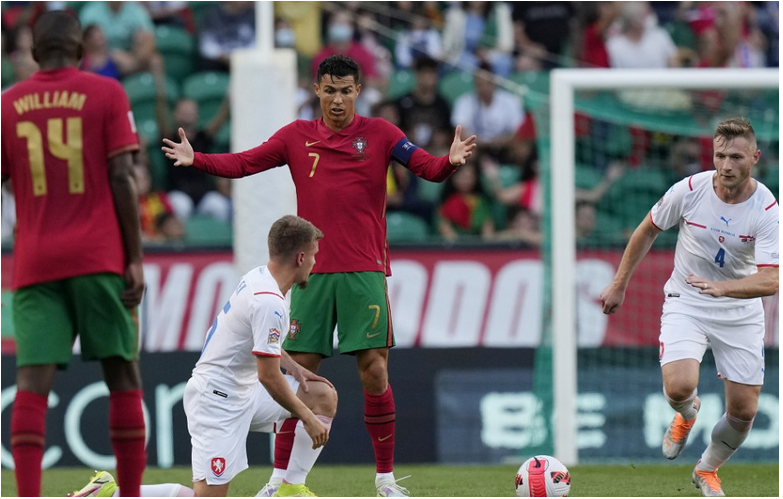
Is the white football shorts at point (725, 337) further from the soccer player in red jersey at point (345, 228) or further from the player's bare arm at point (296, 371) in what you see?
the player's bare arm at point (296, 371)

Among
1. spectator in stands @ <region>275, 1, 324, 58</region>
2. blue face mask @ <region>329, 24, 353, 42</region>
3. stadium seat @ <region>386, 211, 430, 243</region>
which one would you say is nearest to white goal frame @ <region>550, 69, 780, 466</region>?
stadium seat @ <region>386, 211, 430, 243</region>

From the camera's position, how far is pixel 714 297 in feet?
23.1

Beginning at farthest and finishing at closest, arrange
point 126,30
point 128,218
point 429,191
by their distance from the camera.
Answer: point 126,30 < point 429,191 < point 128,218

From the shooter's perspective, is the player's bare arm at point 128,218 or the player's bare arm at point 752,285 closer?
the player's bare arm at point 128,218

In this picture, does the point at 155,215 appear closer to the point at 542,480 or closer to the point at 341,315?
the point at 341,315

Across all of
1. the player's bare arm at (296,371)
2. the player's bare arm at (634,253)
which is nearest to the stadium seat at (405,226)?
the player's bare arm at (634,253)

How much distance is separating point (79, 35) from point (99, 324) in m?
1.27

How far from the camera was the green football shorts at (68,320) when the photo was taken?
201 inches

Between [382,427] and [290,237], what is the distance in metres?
1.70

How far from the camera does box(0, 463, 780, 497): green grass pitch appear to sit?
7426mm

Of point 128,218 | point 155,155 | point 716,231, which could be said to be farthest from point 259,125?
point 128,218

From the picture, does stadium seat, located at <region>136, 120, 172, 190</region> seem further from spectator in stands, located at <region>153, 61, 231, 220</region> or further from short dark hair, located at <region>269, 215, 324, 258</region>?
short dark hair, located at <region>269, 215, 324, 258</region>

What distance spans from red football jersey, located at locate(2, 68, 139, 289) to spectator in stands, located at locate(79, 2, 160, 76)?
9.02m

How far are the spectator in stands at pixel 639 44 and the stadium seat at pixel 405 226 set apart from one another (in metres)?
3.35
